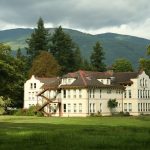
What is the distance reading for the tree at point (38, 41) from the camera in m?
140

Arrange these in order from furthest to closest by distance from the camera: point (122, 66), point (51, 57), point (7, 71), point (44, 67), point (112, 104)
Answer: point (122, 66)
point (51, 57)
point (44, 67)
point (112, 104)
point (7, 71)

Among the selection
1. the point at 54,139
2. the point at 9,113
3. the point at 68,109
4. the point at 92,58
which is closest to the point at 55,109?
the point at 68,109

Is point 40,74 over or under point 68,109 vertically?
over

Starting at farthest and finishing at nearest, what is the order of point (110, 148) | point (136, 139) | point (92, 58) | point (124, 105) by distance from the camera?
1. point (92, 58)
2. point (124, 105)
3. point (136, 139)
4. point (110, 148)

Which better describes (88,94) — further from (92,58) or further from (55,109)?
(92,58)

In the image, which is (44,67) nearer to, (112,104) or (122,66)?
(112,104)

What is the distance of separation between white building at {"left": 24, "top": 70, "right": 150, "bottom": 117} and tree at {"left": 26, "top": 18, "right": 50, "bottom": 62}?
3227 centimetres

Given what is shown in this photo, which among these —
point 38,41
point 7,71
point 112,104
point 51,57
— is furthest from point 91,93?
point 38,41

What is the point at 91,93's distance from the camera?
96500mm

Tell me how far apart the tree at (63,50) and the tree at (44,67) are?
33.4 ft

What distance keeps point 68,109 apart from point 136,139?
67601 mm

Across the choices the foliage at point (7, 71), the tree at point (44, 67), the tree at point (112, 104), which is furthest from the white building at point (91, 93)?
the foliage at point (7, 71)

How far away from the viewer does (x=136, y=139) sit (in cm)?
3033

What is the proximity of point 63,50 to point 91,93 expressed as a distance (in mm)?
46638
